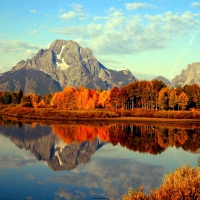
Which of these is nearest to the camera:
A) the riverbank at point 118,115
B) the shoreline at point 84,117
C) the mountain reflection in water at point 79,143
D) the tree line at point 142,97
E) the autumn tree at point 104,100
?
the mountain reflection in water at point 79,143

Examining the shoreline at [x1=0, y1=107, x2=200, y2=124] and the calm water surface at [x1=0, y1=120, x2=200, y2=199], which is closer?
the calm water surface at [x1=0, y1=120, x2=200, y2=199]

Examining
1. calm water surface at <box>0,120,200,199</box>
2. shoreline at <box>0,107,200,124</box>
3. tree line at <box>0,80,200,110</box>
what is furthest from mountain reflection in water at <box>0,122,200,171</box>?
tree line at <box>0,80,200,110</box>

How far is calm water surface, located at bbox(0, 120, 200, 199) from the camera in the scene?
2808cm

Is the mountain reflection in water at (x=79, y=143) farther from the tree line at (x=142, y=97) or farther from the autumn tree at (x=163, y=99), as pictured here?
the tree line at (x=142, y=97)

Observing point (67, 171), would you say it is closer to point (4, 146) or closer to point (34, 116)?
point (4, 146)

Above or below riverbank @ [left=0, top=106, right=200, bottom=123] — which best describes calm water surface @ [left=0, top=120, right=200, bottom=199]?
below

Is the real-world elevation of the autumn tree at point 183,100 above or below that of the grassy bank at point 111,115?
above

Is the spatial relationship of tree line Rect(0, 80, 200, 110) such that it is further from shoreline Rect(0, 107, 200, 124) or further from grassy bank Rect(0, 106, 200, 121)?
shoreline Rect(0, 107, 200, 124)

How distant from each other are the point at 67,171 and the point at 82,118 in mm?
72130

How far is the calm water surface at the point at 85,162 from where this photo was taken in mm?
28078

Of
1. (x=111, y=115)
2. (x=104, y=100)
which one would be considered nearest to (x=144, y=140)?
(x=111, y=115)

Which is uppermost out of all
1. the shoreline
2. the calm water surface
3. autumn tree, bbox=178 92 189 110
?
autumn tree, bbox=178 92 189 110

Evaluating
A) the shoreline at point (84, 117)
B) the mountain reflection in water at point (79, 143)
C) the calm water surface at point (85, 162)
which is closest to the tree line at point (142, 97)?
the shoreline at point (84, 117)

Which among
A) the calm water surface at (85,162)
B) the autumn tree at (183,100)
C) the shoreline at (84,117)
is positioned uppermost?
the autumn tree at (183,100)
